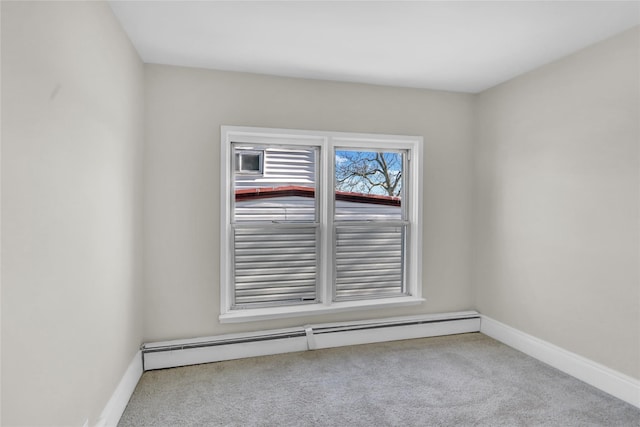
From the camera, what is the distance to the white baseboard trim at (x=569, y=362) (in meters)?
2.42

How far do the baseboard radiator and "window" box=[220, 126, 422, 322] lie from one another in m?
0.17

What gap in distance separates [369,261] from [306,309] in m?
0.82

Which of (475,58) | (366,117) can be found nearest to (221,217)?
(366,117)

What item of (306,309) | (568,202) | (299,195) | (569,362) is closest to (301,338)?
(306,309)

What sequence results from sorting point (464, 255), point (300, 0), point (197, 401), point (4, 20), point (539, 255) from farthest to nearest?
point (464, 255) < point (539, 255) < point (197, 401) < point (300, 0) < point (4, 20)

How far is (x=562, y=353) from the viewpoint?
9.43 feet

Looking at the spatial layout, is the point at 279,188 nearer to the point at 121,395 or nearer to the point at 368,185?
the point at 368,185

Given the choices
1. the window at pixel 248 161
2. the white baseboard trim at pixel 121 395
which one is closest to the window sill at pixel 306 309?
the white baseboard trim at pixel 121 395

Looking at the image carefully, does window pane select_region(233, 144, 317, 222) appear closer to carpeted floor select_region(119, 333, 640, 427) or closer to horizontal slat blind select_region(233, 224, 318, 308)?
horizontal slat blind select_region(233, 224, 318, 308)

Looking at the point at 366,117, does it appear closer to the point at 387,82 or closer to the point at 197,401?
the point at 387,82

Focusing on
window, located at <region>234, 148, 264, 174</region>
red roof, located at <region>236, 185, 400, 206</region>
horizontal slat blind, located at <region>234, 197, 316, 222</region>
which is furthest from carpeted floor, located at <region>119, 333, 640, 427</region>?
window, located at <region>234, 148, 264, 174</region>

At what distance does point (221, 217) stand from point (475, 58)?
8.22ft

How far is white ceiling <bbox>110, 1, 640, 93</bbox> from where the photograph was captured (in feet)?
7.08

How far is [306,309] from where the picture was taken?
333 cm
